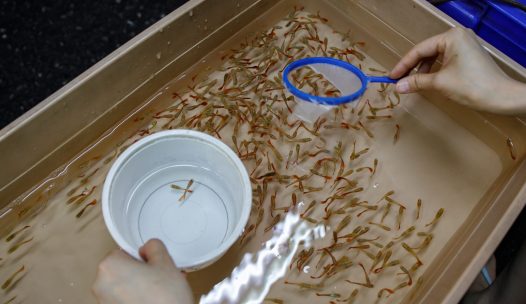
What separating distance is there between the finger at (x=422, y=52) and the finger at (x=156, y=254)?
3.44 ft

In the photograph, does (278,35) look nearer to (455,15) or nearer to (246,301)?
(455,15)

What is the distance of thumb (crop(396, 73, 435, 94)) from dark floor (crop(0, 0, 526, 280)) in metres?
1.65

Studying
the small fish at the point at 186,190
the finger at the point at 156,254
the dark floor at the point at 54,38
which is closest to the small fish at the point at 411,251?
the small fish at the point at 186,190

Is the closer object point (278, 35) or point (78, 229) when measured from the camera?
point (78, 229)

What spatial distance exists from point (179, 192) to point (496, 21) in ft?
4.68

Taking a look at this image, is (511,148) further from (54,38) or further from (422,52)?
(54,38)

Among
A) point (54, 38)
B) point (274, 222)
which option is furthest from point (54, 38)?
point (274, 222)

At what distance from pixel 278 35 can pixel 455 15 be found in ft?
2.51

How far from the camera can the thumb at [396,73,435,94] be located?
5.37 ft

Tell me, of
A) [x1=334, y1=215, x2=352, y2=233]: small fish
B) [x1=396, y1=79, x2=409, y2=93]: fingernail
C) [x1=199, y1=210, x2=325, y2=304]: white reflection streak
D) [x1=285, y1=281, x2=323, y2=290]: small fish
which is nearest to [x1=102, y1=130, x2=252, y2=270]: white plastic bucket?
[x1=199, y1=210, x2=325, y2=304]: white reflection streak

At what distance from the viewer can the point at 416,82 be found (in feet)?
5.46

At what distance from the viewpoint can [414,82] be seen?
1.67m

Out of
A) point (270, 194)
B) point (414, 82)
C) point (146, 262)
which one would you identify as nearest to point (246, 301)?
point (270, 194)

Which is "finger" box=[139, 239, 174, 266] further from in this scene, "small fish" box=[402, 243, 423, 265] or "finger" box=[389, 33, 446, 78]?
"finger" box=[389, 33, 446, 78]
